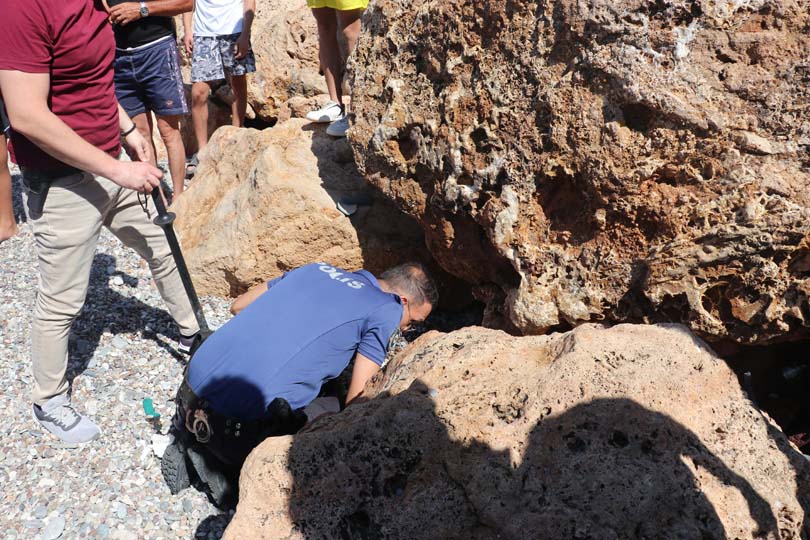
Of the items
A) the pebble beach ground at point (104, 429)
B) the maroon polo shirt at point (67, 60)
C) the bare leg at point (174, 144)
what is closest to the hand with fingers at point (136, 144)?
the maroon polo shirt at point (67, 60)

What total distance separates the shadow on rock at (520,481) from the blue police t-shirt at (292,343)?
0.61 meters

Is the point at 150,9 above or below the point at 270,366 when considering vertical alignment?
above

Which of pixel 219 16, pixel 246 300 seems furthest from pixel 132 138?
pixel 219 16

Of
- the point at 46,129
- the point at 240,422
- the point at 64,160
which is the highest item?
the point at 46,129

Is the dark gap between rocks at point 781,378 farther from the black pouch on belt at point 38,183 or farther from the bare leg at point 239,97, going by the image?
the bare leg at point 239,97

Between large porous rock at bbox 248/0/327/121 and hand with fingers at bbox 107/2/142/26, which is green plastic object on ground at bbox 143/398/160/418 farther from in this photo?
large porous rock at bbox 248/0/327/121

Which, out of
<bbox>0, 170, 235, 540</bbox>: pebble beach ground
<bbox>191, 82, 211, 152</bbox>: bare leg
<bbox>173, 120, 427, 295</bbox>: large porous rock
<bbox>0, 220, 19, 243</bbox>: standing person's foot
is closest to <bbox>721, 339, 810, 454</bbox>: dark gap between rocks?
<bbox>173, 120, 427, 295</bbox>: large porous rock

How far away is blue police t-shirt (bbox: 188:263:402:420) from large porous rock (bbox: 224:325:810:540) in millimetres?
493

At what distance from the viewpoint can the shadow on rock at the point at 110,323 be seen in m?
3.91

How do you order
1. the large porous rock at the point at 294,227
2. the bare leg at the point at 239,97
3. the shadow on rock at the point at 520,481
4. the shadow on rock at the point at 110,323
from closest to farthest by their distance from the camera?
the shadow on rock at the point at 520,481 → the shadow on rock at the point at 110,323 → the large porous rock at the point at 294,227 → the bare leg at the point at 239,97

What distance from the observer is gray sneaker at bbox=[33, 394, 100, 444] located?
129 inches

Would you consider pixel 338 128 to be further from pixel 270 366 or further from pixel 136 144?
pixel 270 366

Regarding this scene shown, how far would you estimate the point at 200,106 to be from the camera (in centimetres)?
Result: 636

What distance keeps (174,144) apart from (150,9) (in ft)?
3.33
